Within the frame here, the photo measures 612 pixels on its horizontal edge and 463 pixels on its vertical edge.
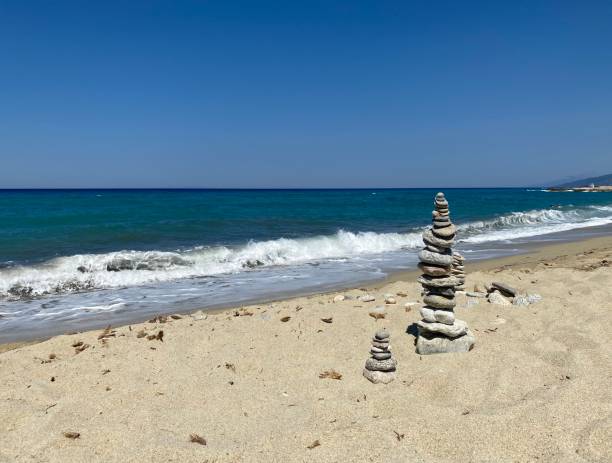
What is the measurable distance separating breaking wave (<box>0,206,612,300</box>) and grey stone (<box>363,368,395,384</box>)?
32.7 feet

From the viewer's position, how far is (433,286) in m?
6.27

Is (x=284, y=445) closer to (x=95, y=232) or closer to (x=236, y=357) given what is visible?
(x=236, y=357)

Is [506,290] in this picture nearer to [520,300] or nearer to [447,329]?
[520,300]

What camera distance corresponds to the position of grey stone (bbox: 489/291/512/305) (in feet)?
27.1

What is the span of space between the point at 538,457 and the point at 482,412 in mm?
790

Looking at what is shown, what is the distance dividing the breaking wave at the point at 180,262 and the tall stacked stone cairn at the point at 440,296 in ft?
32.5

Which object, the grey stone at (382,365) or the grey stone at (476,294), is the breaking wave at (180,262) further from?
the grey stone at (382,365)

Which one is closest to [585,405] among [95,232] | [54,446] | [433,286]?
[433,286]

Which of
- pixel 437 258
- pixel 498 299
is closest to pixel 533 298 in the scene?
pixel 498 299

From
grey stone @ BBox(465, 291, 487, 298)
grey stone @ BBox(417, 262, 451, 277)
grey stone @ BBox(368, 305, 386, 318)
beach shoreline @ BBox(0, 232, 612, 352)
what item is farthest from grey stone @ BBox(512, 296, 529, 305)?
beach shoreline @ BBox(0, 232, 612, 352)

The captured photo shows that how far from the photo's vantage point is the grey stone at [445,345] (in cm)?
606

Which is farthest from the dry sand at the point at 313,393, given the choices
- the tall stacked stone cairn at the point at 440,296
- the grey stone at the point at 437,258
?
the grey stone at the point at 437,258

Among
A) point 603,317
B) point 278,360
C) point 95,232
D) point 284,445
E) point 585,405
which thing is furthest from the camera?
point 95,232

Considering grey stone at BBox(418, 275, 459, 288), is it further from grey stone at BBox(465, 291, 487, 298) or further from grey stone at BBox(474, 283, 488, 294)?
grey stone at BBox(474, 283, 488, 294)
